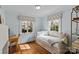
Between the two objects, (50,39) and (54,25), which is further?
(50,39)

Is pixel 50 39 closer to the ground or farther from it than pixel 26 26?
closer to the ground

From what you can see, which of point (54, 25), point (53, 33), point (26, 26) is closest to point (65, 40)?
point (53, 33)

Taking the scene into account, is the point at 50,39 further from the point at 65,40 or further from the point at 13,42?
the point at 13,42

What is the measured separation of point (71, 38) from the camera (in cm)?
193

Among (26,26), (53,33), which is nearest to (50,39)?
(53,33)

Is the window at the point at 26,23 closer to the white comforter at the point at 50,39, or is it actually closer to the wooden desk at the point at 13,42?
the wooden desk at the point at 13,42

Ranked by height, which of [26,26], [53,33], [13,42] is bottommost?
[13,42]

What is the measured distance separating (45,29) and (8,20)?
0.81m

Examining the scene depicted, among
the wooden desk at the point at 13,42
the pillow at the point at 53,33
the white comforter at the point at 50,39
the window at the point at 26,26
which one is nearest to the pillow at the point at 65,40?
the white comforter at the point at 50,39

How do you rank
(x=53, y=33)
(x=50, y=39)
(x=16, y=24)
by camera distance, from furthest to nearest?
(x=50, y=39), (x=53, y=33), (x=16, y=24)

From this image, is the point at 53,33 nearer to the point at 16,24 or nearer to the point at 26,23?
the point at 26,23

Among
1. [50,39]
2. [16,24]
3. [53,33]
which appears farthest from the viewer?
[50,39]
